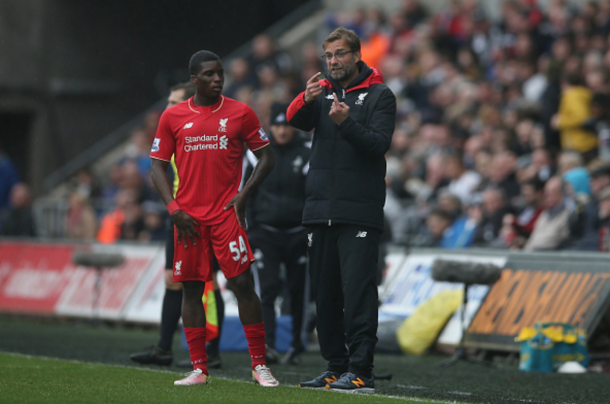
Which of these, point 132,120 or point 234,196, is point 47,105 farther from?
point 234,196

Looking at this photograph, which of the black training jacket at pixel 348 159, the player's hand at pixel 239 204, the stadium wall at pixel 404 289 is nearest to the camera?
the black training jacket at pixel 348 159

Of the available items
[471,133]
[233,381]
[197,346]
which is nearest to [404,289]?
[471,133]

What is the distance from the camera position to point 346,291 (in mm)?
7629

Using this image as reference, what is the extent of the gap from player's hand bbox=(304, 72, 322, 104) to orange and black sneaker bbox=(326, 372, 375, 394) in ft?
→ 6.40

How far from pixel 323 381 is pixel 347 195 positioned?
4.50 ft

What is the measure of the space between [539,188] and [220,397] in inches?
288

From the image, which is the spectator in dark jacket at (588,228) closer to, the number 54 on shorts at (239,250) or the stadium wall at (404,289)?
the stadium wall at (404,289)

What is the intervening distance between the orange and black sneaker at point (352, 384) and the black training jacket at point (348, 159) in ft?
3.53

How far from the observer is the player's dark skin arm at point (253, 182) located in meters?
7.73

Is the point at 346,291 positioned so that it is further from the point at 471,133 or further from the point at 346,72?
the point at 471,133

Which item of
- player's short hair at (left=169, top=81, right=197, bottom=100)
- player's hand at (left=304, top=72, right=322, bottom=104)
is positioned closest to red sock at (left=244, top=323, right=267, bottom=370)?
player's hand at (left=304, top=72, right=322, bottom=104)

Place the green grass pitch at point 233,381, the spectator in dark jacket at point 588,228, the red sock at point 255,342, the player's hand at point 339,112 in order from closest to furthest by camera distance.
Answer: the green grass pitch at point 233,381, the player's hand at point 339,112, the red sock at point 255,342, the spectator in dark jacket at point 588,228

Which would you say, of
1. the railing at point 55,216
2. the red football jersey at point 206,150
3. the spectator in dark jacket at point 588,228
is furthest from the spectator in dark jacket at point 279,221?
the railing at point 55,216

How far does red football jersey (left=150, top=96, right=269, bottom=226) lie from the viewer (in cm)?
775
